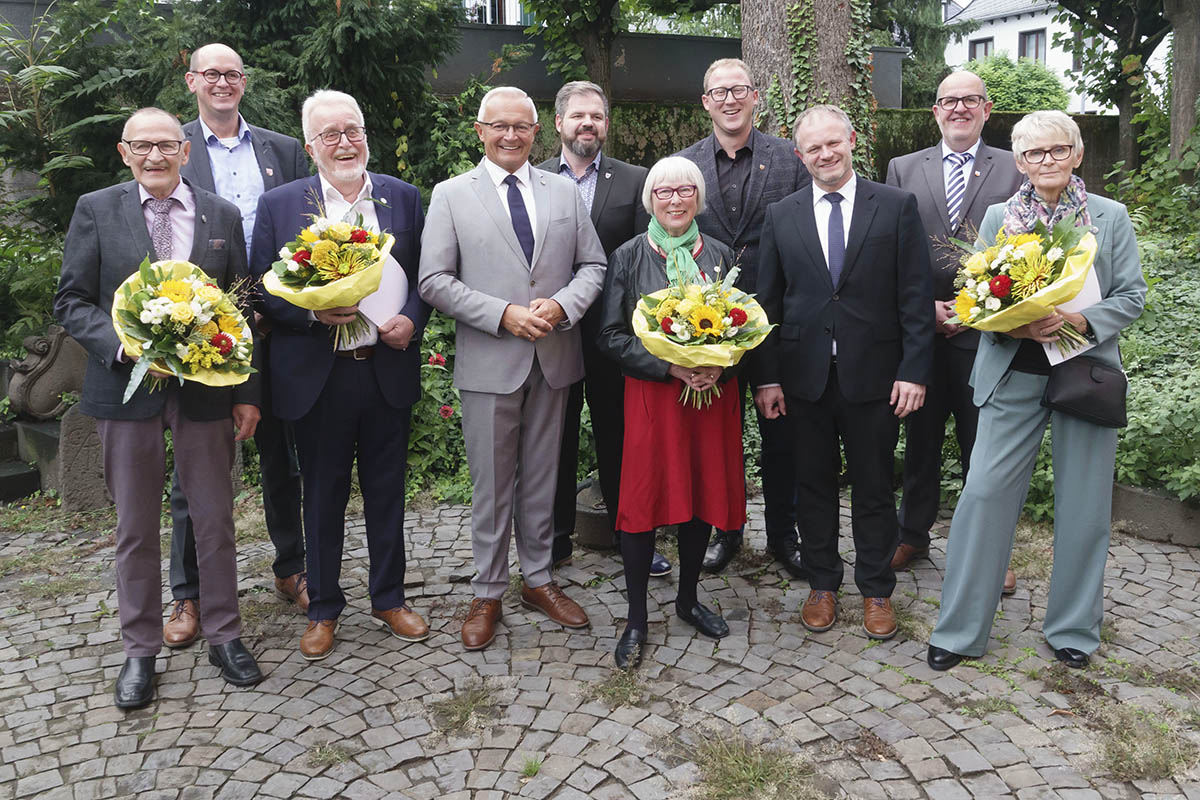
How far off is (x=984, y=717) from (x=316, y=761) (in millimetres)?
2654

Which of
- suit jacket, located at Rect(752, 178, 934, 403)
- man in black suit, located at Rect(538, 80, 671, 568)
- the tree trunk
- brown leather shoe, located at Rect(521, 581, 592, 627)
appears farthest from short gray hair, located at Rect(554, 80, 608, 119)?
the tree trunk

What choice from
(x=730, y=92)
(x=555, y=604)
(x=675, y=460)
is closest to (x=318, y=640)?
(x=555, y=604)

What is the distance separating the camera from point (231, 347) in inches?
155

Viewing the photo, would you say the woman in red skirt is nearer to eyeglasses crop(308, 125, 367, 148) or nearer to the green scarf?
the green scarf

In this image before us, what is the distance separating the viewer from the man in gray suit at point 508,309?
458 centimetres

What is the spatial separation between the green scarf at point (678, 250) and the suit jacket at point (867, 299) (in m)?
0.49

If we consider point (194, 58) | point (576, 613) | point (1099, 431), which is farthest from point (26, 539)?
point (1099, 431)

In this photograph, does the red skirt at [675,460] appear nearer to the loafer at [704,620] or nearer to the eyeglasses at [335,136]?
the loafer at [704,620]

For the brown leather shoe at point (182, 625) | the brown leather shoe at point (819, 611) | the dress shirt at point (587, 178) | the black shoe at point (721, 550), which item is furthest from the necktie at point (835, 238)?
the brown leather shoe at point (182, 625)

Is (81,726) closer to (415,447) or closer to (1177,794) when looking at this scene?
(415,447)

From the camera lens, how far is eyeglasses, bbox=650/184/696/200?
14.3 ft

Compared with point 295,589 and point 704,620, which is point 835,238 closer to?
point 704,620

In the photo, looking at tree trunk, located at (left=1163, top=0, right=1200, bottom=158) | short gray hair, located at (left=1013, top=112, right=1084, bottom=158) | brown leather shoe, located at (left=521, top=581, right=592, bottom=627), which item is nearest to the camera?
short gray hair, located at (left=1013, top=112, right=1084, bottom=158)

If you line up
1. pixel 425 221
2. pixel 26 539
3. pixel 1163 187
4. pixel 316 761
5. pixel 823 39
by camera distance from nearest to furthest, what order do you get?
pixel 316 761 < pixel 425 221 < pixel 26 539 < pixel 823 39 < pixel 1163 187
